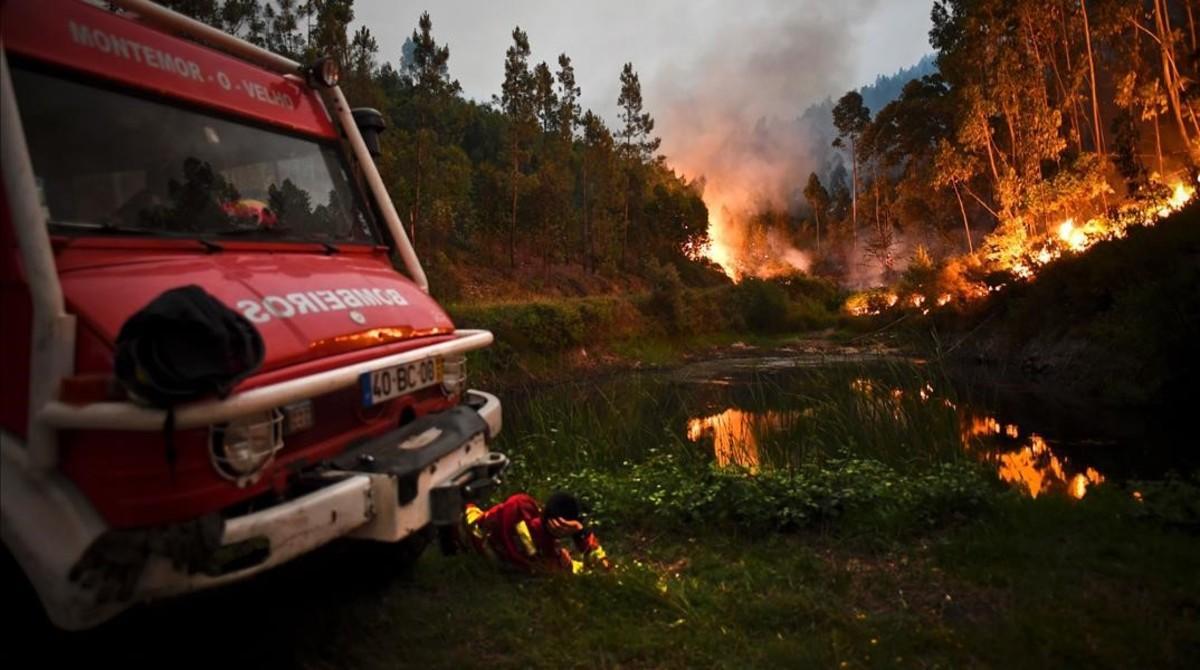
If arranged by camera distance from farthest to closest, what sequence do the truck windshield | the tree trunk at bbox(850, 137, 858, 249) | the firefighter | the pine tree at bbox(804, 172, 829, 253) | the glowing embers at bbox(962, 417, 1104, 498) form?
the pine tree at bbox(804, 172, 829, 253)
the tree trunk at bbox(850, 137, 858, 249)
the glowing embers at bbox(962, 417, 1104, 498)
the firefighter
the truck windshield

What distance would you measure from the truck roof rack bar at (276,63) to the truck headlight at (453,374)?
72 cm

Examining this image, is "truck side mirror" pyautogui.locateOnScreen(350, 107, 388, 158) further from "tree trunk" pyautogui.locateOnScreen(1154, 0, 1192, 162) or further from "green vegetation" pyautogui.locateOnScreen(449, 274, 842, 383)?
"tree trunk" pyautogui.locateOnScreen(1154, 0, 1192, 162)

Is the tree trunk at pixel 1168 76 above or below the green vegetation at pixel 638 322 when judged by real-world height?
above

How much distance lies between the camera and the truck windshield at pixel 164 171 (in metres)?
3.06

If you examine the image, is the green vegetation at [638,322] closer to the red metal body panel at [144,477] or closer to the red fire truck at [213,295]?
the red fire truck at [213,295]

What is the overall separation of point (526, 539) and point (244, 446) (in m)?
1.96

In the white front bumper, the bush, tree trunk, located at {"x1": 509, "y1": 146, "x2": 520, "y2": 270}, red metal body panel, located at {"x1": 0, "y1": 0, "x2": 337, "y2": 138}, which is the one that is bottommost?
the bush

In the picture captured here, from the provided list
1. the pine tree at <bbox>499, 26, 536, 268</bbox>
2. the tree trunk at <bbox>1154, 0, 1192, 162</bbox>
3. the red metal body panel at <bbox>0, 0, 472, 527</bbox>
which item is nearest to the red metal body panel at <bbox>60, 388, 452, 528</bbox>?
the red metal body panel at <bbox>0, 0, 472, 527</bbox>

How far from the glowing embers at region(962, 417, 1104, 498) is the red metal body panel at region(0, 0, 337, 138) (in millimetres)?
6204

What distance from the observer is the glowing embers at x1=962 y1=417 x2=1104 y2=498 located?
7232mm

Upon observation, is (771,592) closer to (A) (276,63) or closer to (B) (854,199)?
(A) (276,63)

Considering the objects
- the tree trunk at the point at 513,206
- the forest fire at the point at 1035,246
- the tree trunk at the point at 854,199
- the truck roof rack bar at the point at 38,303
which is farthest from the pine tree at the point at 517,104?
the truck roof rack bar at the point at 38,303

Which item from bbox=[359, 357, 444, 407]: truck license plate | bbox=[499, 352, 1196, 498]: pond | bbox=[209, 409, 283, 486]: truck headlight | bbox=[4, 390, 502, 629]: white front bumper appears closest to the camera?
bbox=[4, 390, 502, 629]: white front bumper

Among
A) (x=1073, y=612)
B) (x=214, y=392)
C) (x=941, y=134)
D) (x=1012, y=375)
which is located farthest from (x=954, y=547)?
(x=941, y=134)
